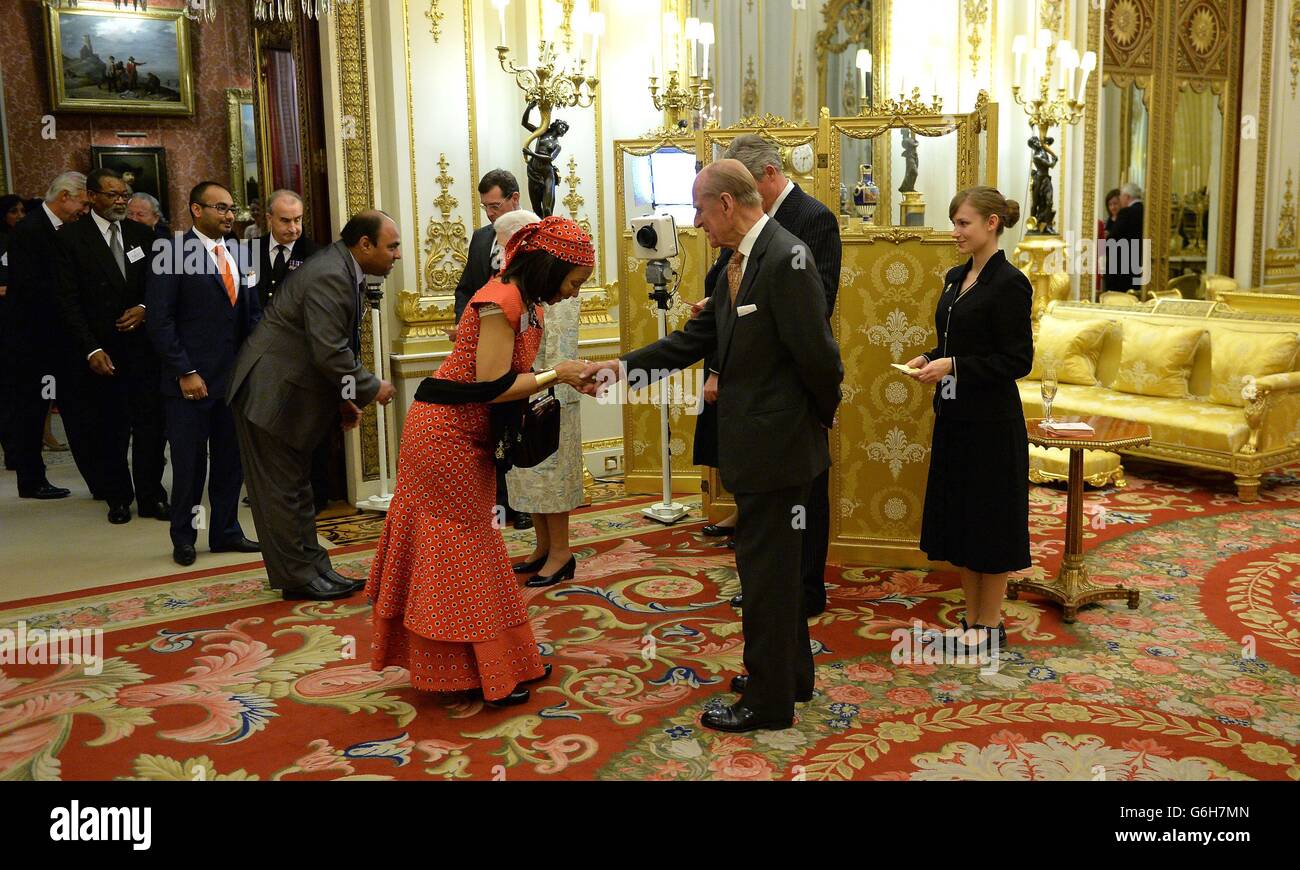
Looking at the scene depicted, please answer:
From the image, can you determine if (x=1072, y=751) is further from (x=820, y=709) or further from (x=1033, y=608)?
(x=1033, y=608)

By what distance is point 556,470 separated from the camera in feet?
15.7

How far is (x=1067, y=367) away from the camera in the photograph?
300 inches

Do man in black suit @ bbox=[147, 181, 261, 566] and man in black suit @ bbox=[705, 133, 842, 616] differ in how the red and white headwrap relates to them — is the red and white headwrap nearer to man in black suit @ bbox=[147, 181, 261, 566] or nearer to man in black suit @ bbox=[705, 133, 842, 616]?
man in black suit @ bbox=[705, 133, 842, 616]

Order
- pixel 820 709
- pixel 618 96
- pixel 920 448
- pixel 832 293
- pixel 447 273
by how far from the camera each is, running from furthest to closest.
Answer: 1. pixel 618 96
2. pixel 447 273
3. pixel 920 448
4. pixel 832 293
5. pixel 820 709

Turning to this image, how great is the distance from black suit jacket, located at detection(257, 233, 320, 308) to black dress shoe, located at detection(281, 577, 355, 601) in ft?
5.60

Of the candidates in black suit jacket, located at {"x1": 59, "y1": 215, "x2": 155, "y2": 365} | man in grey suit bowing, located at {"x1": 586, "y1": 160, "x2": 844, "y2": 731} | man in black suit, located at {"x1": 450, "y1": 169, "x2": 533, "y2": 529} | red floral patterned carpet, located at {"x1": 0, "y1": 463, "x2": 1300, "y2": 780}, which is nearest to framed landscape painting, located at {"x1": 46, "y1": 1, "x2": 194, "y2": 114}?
black suit jacket, located at {"x1": 59, "y1": 215, "x2": 155, "y2": 365}

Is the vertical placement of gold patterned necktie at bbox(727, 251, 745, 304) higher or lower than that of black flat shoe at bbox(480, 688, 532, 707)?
higher

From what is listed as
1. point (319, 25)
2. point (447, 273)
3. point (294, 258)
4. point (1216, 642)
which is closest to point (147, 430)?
point (294, 258)

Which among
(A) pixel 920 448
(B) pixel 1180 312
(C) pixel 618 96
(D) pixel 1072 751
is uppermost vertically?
(C) pixel 618 96

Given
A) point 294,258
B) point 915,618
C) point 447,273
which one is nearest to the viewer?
point 915,618

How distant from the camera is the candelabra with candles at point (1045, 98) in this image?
838 cm

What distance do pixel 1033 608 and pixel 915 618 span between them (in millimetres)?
561

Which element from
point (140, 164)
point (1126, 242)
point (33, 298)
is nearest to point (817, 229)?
point (33, 298)

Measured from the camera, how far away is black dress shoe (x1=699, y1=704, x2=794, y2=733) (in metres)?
3.46
